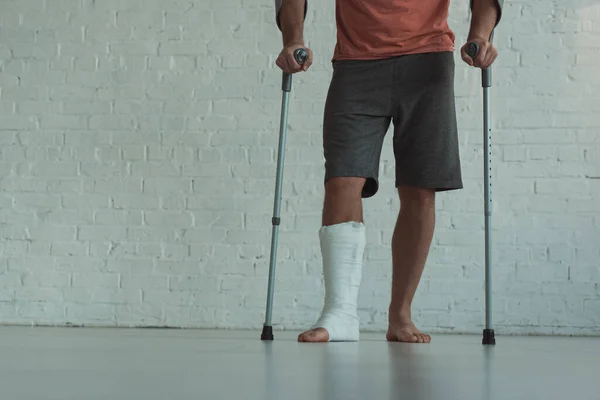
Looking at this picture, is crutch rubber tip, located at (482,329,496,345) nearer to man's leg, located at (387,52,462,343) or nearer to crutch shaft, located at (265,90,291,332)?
man's leg, located at (387,52,462,343)

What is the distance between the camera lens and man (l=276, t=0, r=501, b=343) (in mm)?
2553

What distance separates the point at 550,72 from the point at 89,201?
2.20m

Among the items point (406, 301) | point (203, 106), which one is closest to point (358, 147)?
point (406, 301)

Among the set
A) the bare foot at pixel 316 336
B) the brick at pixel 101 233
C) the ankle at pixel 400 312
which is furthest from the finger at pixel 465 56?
the brick at pixel 101 233

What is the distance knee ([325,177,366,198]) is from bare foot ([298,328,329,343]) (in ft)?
1.30

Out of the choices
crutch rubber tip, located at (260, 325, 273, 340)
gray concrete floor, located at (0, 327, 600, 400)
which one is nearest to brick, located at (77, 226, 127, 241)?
crutch rubber tip, located at (260, 325, 273, 340)

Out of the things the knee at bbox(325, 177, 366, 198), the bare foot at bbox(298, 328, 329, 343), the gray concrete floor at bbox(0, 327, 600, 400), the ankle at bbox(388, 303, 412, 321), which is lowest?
the gray concrete floor at bbox(0, 327, 600, 400)

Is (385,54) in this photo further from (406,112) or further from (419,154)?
(419,154)

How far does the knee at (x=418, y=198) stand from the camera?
8.55ft

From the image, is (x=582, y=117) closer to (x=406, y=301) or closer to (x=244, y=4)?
(x=244, y=4)

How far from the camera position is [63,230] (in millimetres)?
4289

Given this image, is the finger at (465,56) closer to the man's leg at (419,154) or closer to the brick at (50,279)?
the man's leg at (419,154)

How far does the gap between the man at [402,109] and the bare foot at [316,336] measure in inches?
13.4

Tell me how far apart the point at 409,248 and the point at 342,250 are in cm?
29
